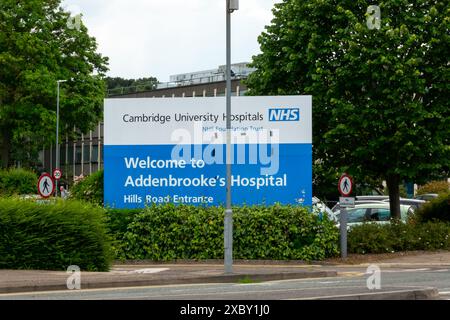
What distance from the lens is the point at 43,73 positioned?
192ft

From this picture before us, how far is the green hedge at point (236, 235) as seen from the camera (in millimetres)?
26766

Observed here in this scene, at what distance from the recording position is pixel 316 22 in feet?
112

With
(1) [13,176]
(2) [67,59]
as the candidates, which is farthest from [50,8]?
(1) [13,176]

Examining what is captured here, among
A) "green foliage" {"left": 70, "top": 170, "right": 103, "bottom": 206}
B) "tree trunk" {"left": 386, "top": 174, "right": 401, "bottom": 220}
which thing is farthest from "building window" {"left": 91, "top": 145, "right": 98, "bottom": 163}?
"green foliage" {"left": 70, "top": 170, "right": 103, "bottom": 206}

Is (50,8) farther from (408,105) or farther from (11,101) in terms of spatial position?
(408,105)

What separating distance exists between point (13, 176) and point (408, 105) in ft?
70.5

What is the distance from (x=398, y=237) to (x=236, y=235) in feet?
17.6

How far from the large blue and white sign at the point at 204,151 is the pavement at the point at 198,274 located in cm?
A: 233

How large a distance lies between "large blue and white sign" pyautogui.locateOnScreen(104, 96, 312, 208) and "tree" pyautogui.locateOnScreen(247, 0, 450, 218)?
4095 millimetres

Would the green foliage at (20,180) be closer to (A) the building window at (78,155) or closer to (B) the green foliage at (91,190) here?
(B) the green foliage at (91,190)

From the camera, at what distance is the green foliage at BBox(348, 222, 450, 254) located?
91.8 ft

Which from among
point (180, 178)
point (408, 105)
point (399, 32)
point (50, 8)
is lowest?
point (180, 178)

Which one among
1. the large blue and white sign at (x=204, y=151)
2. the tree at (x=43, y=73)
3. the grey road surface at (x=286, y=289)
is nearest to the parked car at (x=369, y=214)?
the large blue and white sign at (x=204, y=151)


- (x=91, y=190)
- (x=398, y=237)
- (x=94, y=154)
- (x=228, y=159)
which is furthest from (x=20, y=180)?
(x=94, y=154)
